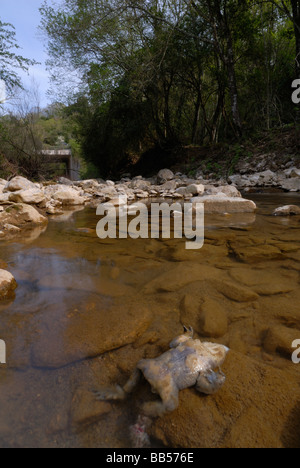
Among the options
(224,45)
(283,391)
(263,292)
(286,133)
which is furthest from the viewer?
(224,45)

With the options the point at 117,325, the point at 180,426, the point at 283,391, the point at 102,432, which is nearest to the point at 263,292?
the point at 283,391

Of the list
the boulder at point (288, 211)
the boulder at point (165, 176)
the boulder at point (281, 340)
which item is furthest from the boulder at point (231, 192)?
the boulder at point (281, 340)

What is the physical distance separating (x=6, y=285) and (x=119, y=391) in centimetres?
119

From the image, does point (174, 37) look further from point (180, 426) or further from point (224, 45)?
point (180, 426)

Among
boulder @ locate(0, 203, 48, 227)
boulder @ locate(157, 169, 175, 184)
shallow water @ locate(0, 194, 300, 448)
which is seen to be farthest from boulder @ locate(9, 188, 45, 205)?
boulder @ locate(157, 169, 175, 184)

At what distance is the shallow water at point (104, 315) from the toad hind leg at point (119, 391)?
0.04m

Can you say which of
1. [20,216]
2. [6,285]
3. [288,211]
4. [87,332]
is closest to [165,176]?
[288,211]

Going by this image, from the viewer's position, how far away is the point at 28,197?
17.3ft

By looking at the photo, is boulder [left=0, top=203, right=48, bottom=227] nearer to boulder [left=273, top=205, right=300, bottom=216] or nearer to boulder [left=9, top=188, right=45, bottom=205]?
boulder [left=9, top=188, right=45, bottom=205]

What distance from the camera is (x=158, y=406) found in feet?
3.15

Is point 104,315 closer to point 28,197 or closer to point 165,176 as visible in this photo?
point 28,197

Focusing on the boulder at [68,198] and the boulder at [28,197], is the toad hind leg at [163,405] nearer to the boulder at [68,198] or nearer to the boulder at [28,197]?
the boulder at [28,197]

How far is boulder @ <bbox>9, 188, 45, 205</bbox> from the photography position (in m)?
5.08

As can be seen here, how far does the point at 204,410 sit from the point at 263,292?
106 cm
